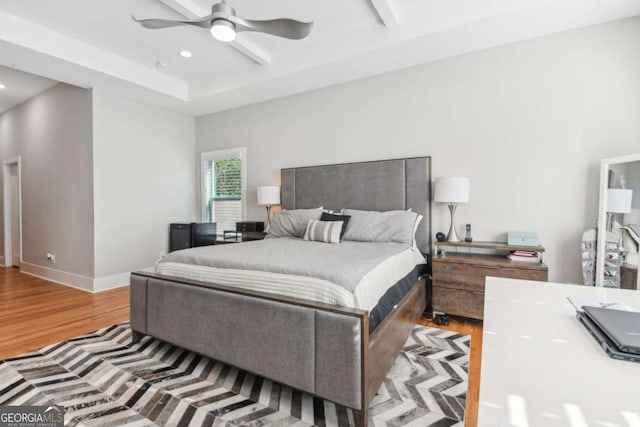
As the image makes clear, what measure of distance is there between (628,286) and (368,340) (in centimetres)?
224

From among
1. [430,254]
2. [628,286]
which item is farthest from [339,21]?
[628,286]

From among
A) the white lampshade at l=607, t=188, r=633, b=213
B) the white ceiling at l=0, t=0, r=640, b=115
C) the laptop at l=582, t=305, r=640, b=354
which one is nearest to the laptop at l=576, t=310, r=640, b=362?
the laptop at l=582, t=305, r=640, b=354

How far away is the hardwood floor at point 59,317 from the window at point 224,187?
5.56 ft

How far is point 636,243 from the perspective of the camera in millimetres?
2307

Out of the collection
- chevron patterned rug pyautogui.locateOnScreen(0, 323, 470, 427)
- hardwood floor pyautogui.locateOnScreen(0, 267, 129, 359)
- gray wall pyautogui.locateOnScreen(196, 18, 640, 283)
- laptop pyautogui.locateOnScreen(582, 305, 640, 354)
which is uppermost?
gray wall pyautogui.locateOnScreen(196, 18, 640, 283)

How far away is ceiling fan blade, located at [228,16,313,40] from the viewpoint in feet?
7.17

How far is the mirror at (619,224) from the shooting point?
2.35 meters

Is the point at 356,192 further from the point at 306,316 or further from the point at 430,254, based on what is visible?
the point at 306,316

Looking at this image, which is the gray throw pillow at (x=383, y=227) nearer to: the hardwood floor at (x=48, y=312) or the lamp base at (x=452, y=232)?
the lamp base at (x=452, y=232)

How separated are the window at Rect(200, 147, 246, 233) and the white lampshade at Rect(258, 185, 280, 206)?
73 centimetres

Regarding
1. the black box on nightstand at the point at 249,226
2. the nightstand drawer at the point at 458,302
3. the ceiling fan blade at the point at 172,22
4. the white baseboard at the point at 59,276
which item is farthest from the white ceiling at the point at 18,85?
the nightstand drawer at the point at 458,302

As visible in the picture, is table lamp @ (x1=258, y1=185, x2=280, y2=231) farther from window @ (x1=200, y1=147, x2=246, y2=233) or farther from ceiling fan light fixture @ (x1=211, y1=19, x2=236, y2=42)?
ceiling fan light fixture @ (x1=211, y1=19, x2=236, y2=42)

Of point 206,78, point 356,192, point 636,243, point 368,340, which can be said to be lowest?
point 368,340

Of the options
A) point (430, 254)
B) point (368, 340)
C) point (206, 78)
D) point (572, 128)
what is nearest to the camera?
point (368, 340)
